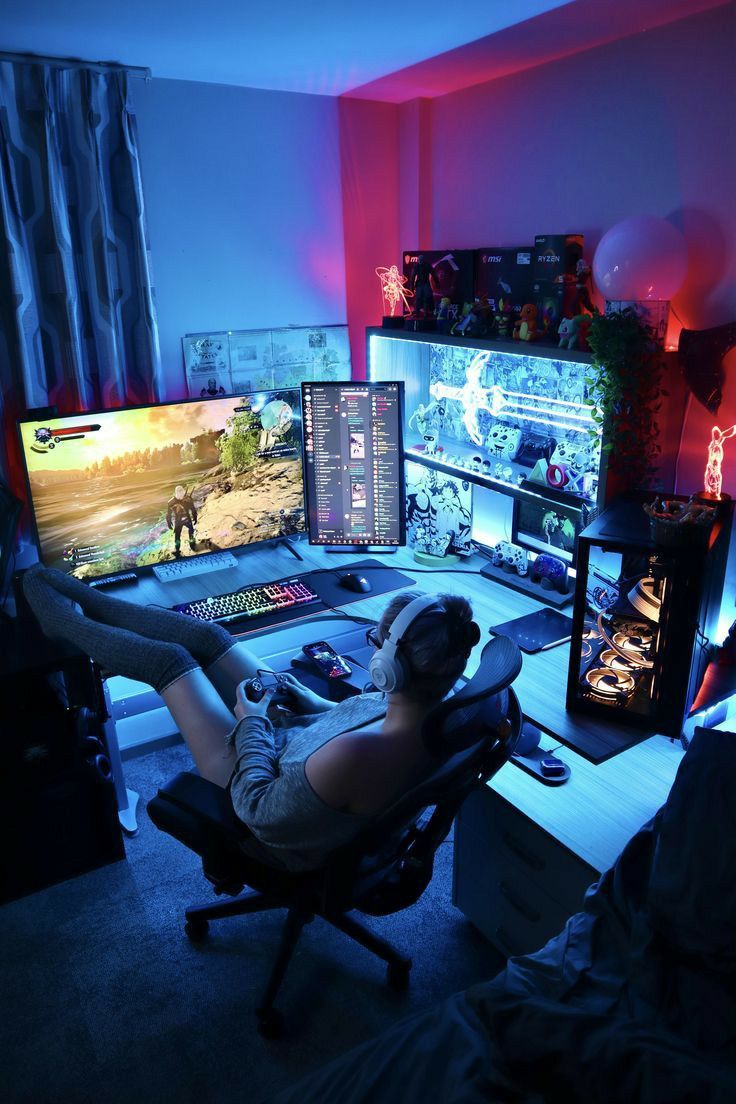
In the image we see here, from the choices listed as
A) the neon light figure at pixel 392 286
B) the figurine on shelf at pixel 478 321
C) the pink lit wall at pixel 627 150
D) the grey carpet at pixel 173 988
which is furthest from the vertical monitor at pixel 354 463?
the grey carpet at pixel 173 988

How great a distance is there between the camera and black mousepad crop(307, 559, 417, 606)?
2.52 m

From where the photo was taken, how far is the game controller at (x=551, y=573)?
253 centimetres

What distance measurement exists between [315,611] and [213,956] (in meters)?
1.00

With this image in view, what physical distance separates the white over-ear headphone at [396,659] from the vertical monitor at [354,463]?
4.32 feet

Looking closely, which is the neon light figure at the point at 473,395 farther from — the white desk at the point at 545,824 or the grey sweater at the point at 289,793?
the grey sweater at the point at 289,793

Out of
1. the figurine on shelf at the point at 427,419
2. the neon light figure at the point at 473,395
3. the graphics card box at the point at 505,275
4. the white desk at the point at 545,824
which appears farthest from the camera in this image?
the figurine on shelf at the point at 427,419

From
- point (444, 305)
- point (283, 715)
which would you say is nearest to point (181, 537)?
point (283, 715)

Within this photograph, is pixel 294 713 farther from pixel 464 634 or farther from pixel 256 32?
pixel 256 32

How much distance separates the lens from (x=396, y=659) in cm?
151

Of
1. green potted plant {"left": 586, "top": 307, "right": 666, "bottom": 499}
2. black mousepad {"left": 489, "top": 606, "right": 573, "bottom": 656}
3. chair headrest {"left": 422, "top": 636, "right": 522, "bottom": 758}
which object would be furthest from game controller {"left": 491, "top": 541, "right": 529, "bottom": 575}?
chair headrest {"left": 422, "top": 636, "right": 522, "bottom": 758}

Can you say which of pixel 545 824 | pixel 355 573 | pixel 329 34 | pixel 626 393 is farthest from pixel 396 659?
pixel 329 34

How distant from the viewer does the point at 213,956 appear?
2098 mm

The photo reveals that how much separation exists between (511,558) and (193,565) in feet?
3.68

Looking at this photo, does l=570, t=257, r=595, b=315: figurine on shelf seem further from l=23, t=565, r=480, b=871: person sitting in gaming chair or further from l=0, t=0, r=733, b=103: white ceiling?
l=23, t=565, r=480, b=871: person sitting in gaming chair
